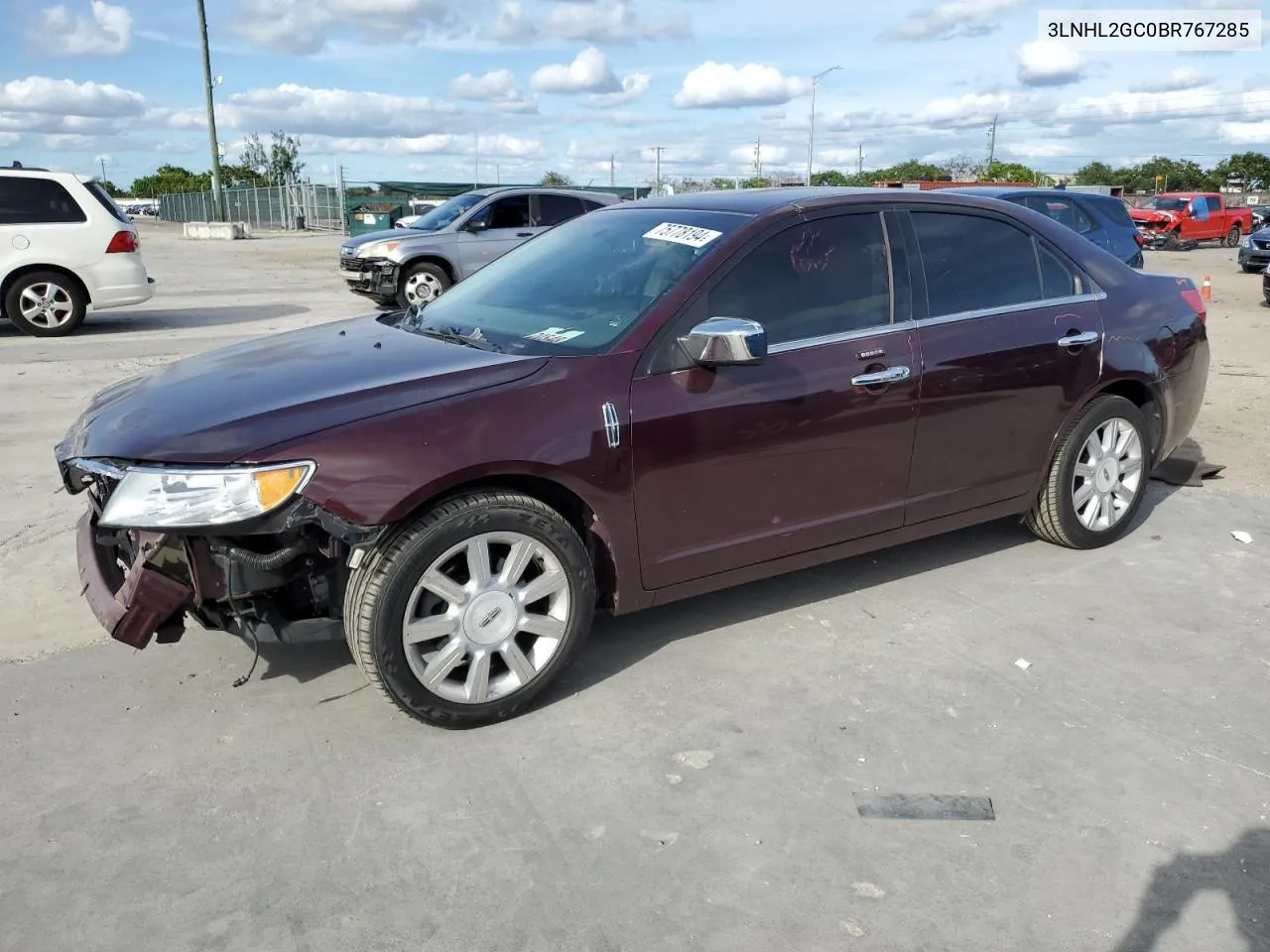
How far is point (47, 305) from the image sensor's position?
1188 centimetres

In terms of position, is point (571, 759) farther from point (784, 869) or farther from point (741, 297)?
point (741, 297)

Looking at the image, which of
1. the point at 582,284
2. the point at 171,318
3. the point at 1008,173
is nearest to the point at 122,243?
the point at 171,318

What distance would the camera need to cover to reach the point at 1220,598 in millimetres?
4582

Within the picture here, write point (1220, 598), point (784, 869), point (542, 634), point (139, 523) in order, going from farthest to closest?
point (1220, 598) → point (542, 634) → point (139, 523) → point (784, 869)

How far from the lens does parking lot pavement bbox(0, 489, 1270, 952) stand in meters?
2.59

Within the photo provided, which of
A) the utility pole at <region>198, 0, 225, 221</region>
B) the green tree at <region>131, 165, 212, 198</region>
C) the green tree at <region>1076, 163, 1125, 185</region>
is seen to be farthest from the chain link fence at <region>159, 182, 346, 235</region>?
the green tree at <region>1076, 163, 1125, 185</region>

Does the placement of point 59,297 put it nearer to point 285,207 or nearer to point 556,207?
point 556,207

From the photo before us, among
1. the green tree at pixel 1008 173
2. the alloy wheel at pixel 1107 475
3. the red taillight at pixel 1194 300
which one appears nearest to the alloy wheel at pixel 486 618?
the alloy wheel at pixel 1107 475

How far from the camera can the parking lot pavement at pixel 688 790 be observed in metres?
2.59

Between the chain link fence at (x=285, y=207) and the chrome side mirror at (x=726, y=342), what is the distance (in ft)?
126

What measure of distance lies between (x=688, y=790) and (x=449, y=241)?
39.9 ft

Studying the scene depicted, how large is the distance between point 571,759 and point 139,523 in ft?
4.82

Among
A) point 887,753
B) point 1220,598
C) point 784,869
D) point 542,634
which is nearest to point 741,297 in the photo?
point 542,634

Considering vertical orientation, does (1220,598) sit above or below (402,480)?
below
